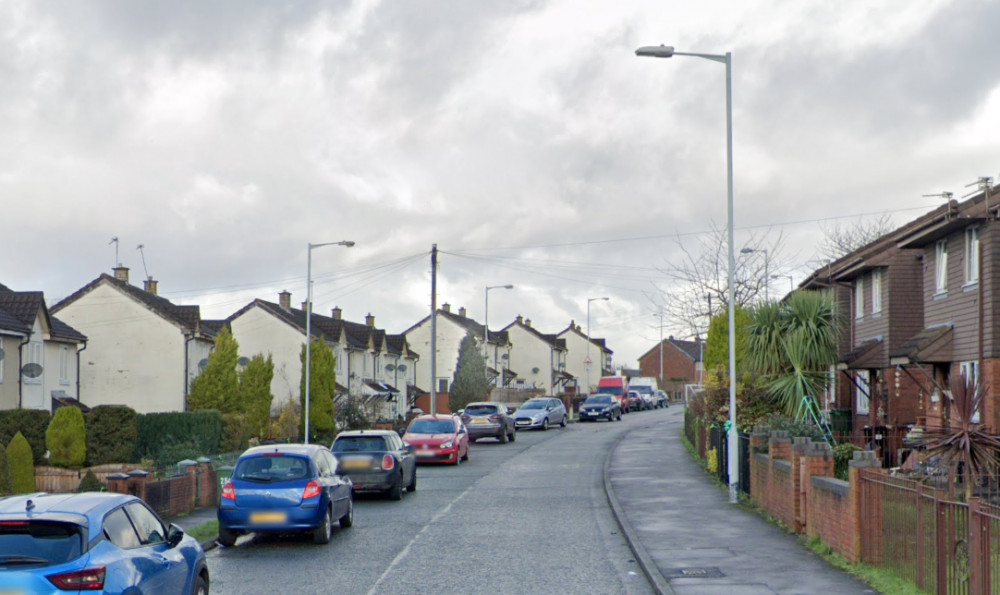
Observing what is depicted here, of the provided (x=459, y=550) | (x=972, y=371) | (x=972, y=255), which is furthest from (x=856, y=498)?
(x=972, y=255)

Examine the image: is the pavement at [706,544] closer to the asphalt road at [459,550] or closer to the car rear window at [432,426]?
the asphalt road at [459,550]

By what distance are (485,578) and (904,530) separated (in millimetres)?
4690

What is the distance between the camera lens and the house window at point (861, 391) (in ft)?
104

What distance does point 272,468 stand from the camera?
15805 millimetres

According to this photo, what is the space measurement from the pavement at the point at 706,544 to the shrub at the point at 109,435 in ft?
40.5

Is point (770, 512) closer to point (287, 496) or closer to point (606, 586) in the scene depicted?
point (606, 586)

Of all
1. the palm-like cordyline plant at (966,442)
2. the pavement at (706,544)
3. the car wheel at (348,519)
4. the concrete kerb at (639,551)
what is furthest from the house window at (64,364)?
the palm-like cordyline plant at (966,442)

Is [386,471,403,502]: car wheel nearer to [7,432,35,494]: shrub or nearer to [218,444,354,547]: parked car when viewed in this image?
[218,444,354,547]: parked car

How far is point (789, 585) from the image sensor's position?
455 inches

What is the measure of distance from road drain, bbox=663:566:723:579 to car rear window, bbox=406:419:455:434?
20.4m

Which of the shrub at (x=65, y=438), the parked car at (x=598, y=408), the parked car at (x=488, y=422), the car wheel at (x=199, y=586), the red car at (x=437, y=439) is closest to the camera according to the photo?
the car wheel at (x=199, y=586)

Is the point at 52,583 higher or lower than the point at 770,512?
higher

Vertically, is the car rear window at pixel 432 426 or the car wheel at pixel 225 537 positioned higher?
the car rear window at pixel 432 426

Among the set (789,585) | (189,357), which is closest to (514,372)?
(189,357)
